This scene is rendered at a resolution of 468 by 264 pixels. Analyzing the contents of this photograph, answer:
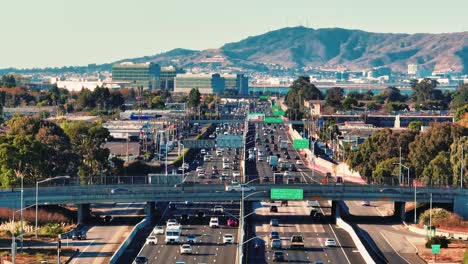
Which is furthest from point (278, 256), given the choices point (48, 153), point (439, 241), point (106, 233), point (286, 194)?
point (48, 153)

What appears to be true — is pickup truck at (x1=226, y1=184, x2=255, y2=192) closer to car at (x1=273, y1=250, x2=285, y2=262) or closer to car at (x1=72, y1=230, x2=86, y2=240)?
car at (x1=72, y1=230, x2=86, y2=240)

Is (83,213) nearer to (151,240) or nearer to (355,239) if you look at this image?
(151,240)

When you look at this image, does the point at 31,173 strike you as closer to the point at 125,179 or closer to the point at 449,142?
the point at 125,179

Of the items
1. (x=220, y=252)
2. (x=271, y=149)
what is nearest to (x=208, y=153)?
(x=271, y=149)

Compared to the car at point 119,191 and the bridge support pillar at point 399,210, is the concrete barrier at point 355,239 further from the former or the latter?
the car at point 119,191

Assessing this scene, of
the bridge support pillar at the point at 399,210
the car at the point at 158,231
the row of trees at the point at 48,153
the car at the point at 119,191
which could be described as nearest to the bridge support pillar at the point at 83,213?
the car at the point at 119,191
